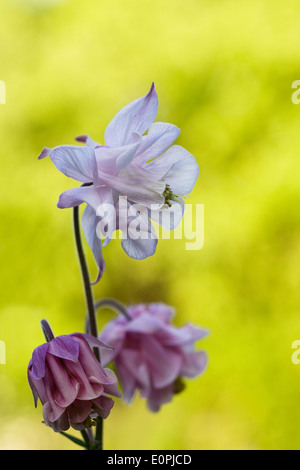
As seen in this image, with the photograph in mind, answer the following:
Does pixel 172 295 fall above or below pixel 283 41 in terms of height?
below

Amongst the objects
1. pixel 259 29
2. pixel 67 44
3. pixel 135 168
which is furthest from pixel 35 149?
pixel 135 168

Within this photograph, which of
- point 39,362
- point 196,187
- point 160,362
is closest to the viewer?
point 39,362

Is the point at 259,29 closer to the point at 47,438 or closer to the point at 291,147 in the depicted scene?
the point at 291,147

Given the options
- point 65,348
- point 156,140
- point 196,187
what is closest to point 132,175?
point 156,140

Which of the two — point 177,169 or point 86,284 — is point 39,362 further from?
point 177,169

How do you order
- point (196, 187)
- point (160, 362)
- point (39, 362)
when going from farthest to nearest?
point (196, 187) → point (160, 362) → point (39, 362)

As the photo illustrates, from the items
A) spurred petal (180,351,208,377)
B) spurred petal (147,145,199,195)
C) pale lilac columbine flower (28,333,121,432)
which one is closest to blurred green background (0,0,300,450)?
spurred petal (180,351,208,377)
